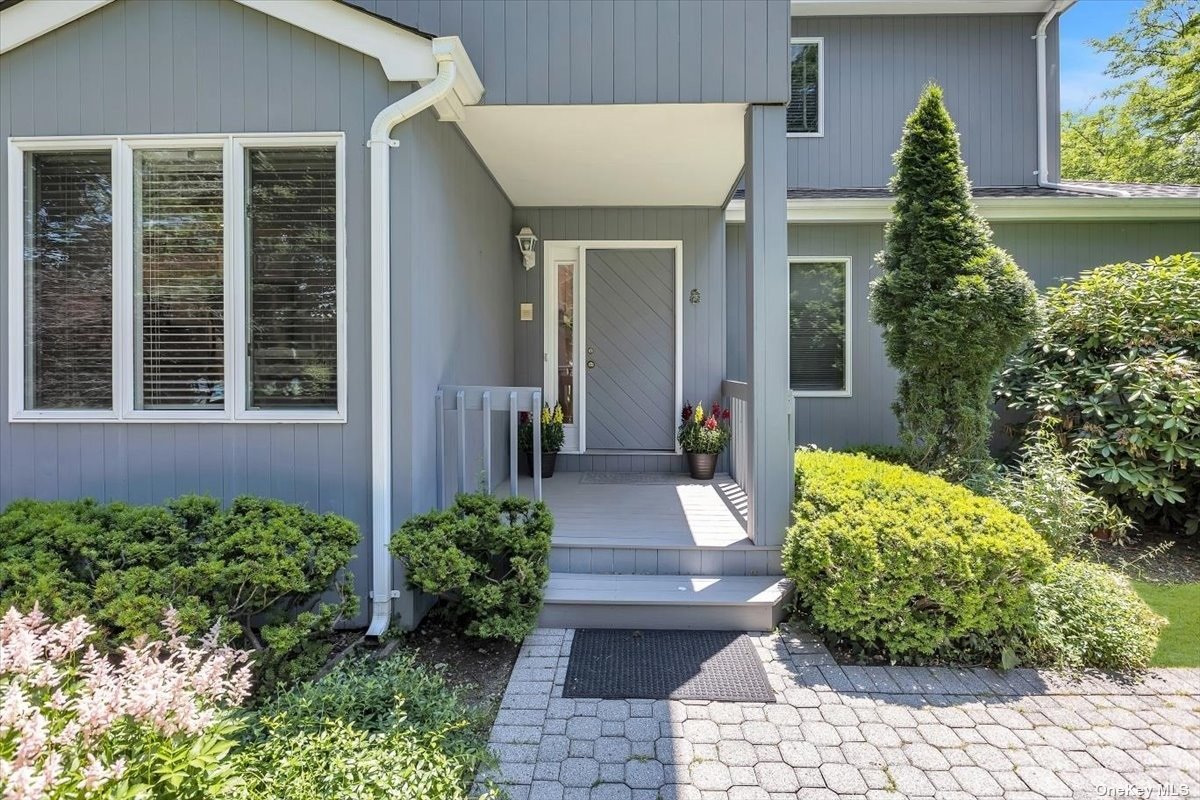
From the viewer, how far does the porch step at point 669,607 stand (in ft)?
10.7

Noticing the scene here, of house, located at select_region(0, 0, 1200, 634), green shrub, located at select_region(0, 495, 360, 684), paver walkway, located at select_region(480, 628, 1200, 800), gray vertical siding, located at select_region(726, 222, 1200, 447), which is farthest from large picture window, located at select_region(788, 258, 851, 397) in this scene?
green shrub, located at select_region(0, 495, 360, 684)

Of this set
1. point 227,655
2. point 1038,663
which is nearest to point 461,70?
point 227,655

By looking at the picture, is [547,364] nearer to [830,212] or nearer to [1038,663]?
[830,212]

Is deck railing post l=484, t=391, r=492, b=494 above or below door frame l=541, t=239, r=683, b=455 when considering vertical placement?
below

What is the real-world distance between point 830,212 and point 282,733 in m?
5.98

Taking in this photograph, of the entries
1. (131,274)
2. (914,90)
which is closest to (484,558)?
(131,274)

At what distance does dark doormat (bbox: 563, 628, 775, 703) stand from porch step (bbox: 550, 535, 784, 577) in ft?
1.30

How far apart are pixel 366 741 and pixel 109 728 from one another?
2.41 ft

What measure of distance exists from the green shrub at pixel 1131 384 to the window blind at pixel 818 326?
64.7 inches

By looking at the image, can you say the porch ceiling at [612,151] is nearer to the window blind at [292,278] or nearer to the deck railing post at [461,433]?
the window blind at [292,278]

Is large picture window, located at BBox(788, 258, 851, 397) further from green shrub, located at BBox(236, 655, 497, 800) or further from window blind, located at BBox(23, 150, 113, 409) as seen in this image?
window blind, located at BBox(23, 150, 113, 409)

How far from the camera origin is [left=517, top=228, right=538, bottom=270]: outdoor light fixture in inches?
228

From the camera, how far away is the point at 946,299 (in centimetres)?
468

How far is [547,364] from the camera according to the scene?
6.06 meters
